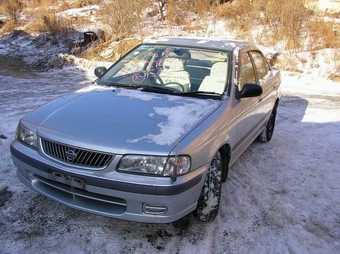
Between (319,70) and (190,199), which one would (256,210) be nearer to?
(190,199)

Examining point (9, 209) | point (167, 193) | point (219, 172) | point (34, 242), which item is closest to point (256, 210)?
point (219, 172)

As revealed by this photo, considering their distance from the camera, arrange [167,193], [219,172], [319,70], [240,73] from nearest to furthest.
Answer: [167,193]
[219,172]
[240,73]
[319,70]

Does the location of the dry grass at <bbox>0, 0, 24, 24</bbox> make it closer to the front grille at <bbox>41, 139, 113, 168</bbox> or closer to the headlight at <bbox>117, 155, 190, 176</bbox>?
the front grille at <bbox>41, 139, 113, 168</bbox>

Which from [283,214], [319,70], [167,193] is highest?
[167,193]

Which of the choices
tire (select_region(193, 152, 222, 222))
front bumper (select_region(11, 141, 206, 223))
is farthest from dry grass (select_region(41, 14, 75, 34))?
tire (select_region(193, 152, 222, 222))

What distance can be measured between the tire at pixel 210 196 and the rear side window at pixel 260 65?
188cm

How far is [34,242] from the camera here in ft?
8.48

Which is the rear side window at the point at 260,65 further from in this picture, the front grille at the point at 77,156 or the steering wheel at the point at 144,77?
the front grille at the point at 77,156

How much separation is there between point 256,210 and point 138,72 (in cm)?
192

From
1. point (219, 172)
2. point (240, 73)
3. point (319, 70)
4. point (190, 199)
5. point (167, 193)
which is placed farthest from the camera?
point (319, 70)

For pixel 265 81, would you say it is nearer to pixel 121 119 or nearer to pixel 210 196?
pixel 210 196

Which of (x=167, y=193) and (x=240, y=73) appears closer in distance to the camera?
(x=167, y=193)

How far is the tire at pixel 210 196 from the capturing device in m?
2.78

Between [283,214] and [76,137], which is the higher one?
[76,137]
